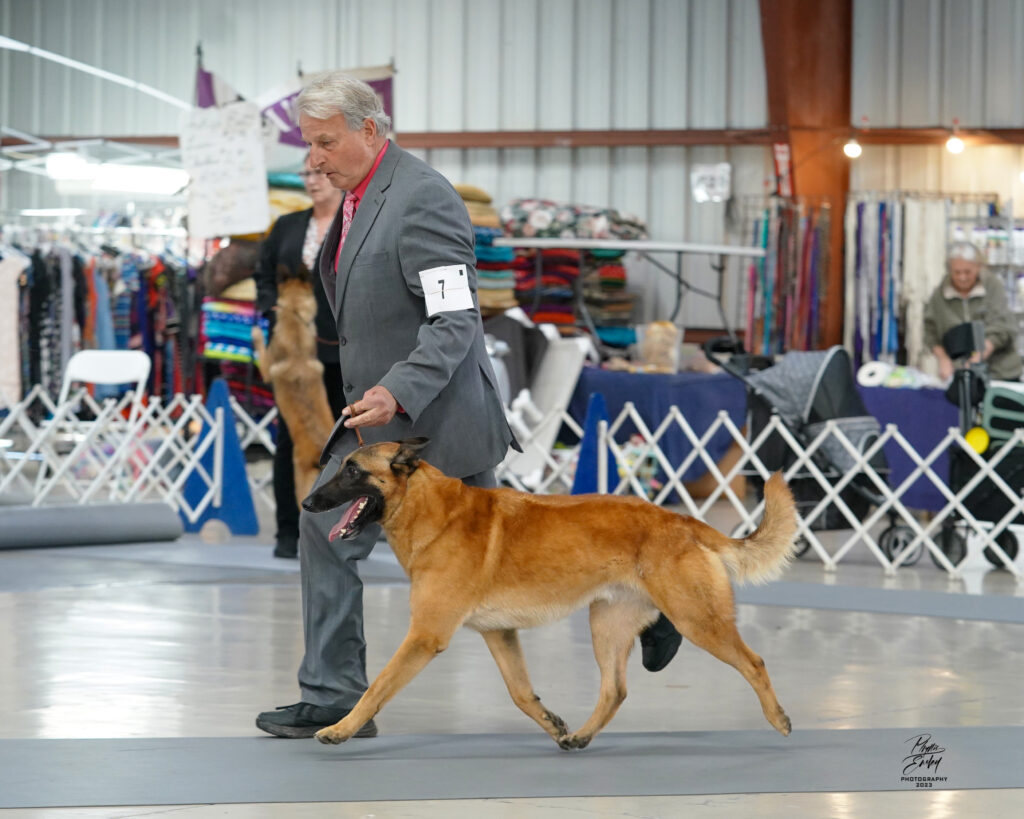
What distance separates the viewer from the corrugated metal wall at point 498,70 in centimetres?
1258

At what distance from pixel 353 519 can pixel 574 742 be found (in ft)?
2.16

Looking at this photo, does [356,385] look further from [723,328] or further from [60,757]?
[723,328]

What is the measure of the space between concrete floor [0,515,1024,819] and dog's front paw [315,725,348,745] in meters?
0.26

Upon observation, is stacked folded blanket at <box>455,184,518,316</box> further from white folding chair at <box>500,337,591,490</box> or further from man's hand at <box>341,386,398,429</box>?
man's hand at <box>341,386,398,429</box>

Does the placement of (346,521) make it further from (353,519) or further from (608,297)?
(608,297)

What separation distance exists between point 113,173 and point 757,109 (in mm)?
5525

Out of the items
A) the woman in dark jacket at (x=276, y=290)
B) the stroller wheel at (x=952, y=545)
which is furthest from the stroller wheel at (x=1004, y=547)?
the woman in dark jacket at (x=276, y=290)

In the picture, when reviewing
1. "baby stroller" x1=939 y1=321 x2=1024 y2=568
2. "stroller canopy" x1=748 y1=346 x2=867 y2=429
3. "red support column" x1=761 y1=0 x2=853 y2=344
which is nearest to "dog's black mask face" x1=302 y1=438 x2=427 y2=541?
"baby stroller" x1=939 y1=321 x2=1024 y2=568

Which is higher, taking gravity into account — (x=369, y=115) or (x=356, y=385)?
(x=369, y=115)

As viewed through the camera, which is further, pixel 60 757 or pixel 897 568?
pixel 897 568

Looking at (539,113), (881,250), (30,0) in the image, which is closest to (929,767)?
(881,250)

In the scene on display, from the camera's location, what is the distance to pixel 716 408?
28.6 feet

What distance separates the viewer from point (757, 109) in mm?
12438

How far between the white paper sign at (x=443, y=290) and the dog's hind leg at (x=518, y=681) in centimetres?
67
